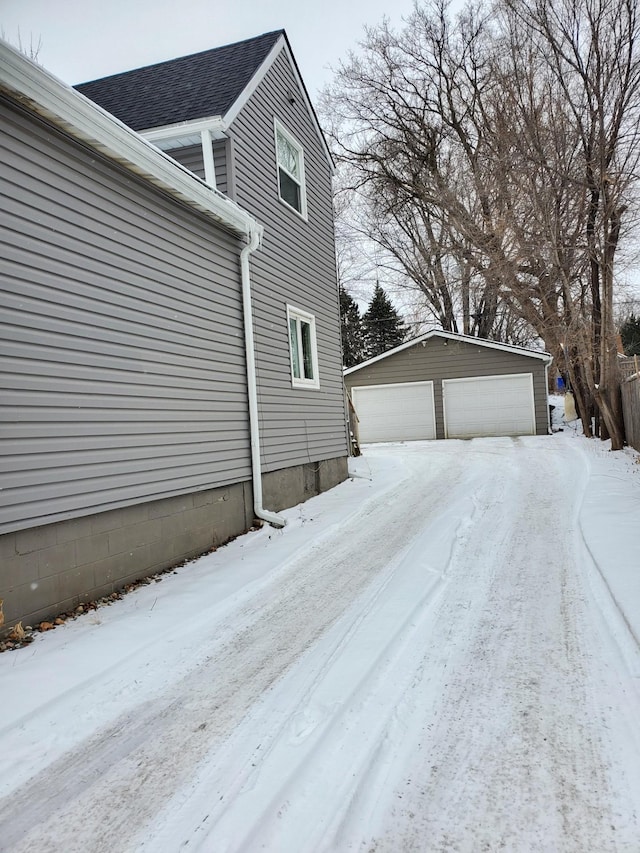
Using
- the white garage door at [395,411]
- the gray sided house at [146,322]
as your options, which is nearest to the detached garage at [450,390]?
the white garage door at [395,411]

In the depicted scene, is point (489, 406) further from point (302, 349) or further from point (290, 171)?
point (290, 171)

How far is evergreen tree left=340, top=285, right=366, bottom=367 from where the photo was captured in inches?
1387

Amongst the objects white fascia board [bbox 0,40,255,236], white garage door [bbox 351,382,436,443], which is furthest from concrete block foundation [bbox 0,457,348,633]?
white garage door [bbox 351,382,436,443]

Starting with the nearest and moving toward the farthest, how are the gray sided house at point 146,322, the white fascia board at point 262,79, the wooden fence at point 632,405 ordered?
1. the gray sided house at point 146,322
2. the white fascia board at point 262,79
3. the wooden fence at point 632,405

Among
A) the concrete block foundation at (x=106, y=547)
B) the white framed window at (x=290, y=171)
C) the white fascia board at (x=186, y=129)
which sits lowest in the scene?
the concrete block foundation at (x=106, y=547)

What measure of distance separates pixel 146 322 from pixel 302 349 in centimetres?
435

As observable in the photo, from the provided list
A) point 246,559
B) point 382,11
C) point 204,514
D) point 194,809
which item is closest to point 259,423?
point 204,514

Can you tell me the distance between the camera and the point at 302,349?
30.6 ft

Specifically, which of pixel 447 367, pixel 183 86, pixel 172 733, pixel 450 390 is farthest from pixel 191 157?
pixel 450 390

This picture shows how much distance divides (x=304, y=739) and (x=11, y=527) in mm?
2366

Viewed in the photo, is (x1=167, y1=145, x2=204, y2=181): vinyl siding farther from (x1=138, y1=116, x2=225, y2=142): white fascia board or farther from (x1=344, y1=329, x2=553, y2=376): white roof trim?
(x1=344, y1=329, x2=553, y2=376): white roof trim

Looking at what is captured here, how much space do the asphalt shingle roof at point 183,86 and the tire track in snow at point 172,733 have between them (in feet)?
19.5

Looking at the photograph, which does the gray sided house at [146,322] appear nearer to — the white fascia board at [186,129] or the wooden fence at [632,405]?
the white fascia board at [186,129]

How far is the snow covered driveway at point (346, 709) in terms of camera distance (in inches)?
77.9
